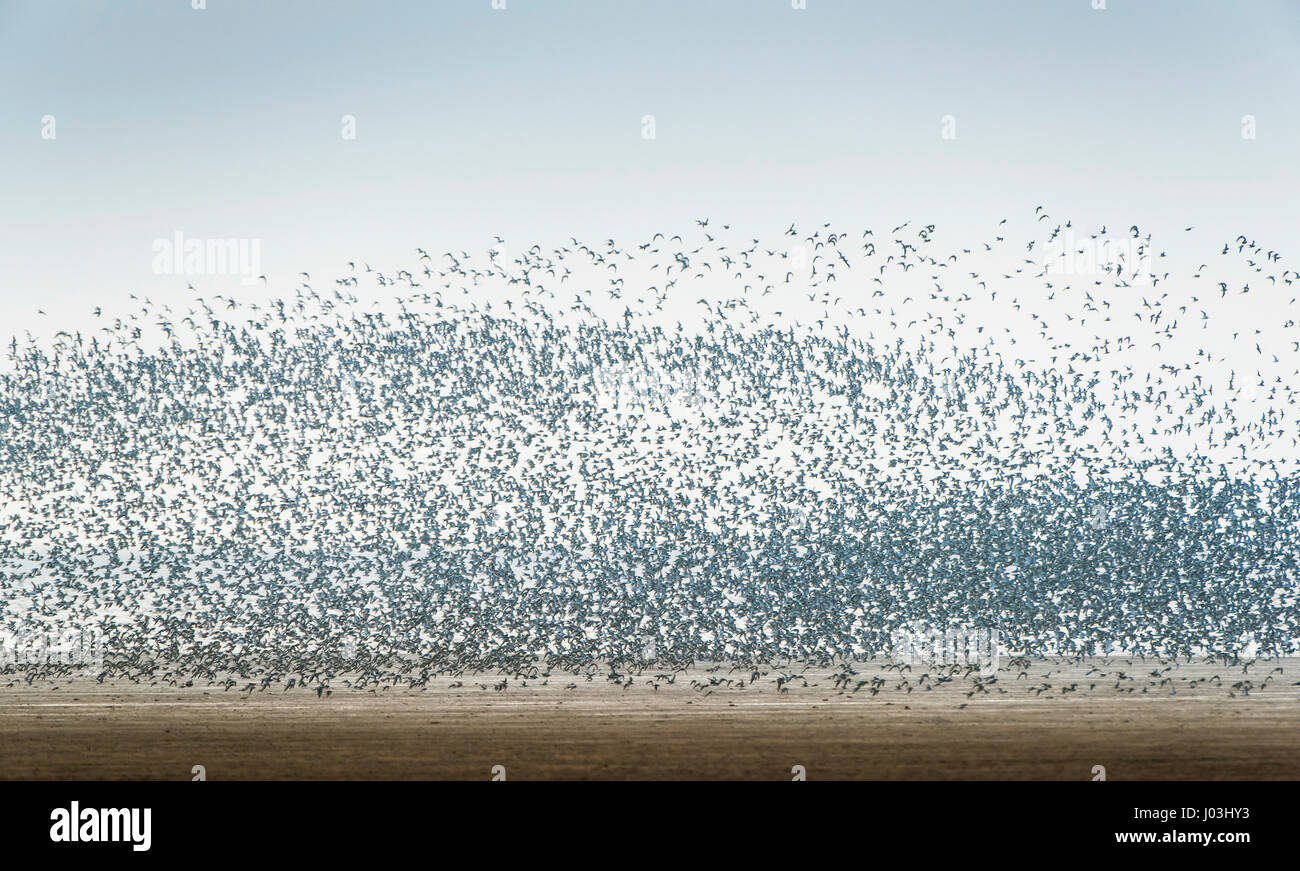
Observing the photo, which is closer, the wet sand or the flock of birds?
the wet sand

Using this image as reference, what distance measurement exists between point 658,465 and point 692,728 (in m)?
5.18

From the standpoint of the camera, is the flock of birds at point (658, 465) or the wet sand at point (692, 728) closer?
the wet sand at point (692, 728)

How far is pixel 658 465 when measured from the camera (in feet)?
48.1

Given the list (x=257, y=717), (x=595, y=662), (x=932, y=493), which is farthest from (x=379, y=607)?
(x=932, y=493)

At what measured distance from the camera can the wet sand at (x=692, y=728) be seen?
7910mm

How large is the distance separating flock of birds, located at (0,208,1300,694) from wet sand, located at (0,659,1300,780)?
0.77 meters

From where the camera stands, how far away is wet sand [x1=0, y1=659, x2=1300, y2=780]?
791 cm

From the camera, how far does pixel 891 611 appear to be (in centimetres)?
1409

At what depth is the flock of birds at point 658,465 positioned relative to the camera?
551 inches

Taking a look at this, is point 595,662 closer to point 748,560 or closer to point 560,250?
point 748,560

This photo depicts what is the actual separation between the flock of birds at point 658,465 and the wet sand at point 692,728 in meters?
0.77
